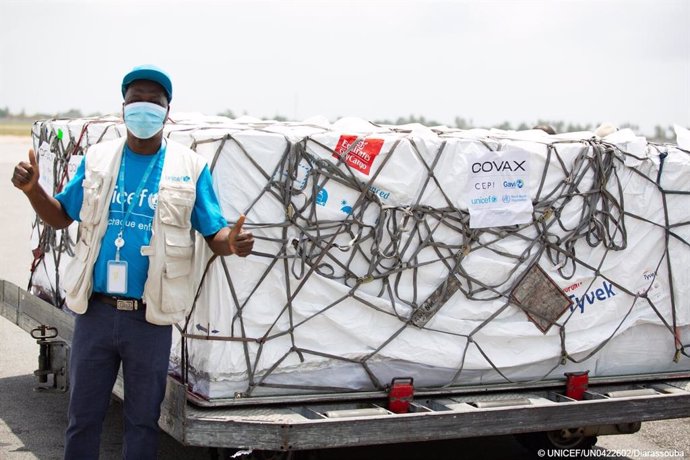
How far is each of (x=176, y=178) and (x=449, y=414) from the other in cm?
192

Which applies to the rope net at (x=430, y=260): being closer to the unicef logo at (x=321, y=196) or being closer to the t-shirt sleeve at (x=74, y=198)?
the unicef logo at (x=321, y=196)

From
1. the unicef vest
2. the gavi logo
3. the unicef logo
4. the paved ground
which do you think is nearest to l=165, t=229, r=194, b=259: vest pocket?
the unicef vest

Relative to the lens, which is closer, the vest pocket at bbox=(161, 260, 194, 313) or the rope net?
the vest pocket at bbox=(161, 260, 194, 313)

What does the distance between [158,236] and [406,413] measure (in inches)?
67.0

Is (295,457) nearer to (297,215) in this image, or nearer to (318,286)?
(318,286)

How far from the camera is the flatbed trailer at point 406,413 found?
16.3 ft

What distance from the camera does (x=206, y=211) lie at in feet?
15.9

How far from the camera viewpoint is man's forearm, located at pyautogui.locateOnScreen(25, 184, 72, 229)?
464cm

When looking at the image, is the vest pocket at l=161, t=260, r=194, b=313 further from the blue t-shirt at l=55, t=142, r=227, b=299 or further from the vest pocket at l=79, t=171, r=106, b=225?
the vest pocket at l=79, t=171, r=106, b=225

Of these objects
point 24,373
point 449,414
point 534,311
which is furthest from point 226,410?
point 24,373

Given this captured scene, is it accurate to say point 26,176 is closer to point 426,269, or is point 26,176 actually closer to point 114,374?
point 114,374

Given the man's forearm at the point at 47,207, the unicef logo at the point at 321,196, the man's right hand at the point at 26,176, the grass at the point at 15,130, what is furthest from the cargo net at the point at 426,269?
the grass at the point at 15,130

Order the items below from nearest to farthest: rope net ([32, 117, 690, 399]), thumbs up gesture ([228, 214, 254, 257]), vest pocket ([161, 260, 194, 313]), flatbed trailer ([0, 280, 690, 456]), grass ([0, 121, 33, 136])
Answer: thumbs up gesture ([228, 214, 254, 257]) → vest pocket ([161, 260, 194, 313]) → flatbed trailer ([0, 280, 690, 456]) → rope net ([32, 117, 690, 399]) → grass ([0, 121, 33, 136])

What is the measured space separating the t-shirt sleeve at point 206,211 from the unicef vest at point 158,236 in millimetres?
48
